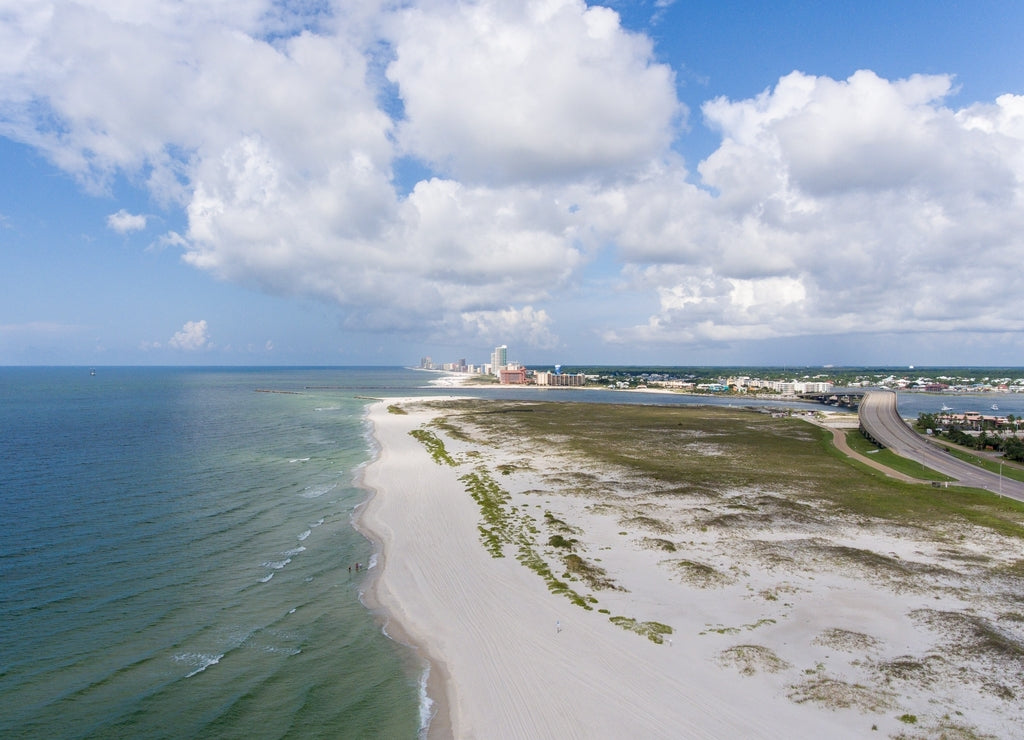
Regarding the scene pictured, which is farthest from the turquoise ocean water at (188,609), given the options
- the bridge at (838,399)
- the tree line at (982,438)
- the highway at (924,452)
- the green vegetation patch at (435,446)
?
the bridge at (838,399)

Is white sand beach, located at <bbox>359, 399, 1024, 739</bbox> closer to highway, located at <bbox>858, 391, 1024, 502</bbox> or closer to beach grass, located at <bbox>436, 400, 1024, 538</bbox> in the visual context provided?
beach grass, located at <bbox>436, 400, 1024, 538</bbox>

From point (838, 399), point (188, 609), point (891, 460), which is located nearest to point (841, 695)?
point (188, 609)

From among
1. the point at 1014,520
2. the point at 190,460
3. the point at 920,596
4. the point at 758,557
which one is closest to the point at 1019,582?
the point at 920,596

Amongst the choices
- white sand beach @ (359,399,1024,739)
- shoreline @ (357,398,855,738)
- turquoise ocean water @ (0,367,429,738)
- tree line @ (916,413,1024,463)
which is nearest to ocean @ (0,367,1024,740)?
turquoise ocean water @ (0,367,429,738)

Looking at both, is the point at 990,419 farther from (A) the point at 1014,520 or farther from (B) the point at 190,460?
(B) the point at 190,460

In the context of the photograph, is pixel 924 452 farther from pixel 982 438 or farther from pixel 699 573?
pixel 699 573

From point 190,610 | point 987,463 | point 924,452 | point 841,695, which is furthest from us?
point 924,452
